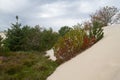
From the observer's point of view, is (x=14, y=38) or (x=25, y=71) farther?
(x=14, y=38)

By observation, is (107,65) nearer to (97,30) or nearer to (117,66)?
(117,66)

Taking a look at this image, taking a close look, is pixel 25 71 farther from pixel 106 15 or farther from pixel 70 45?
pixel 106 15

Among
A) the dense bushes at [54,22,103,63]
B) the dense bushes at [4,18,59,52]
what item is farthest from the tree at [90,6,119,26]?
the dense bushes at [54,22,103,63]

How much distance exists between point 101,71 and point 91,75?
0.51m

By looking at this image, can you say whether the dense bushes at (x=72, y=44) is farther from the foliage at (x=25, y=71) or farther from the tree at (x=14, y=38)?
the tree at (x=14, y=38)

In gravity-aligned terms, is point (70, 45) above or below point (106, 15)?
below

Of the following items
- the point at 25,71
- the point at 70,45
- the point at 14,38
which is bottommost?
the point at 25,71

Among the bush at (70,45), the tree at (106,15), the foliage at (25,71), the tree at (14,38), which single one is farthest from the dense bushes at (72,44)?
the tree at (106,15)

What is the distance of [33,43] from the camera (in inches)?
1623

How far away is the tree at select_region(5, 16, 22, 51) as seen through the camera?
128 ft

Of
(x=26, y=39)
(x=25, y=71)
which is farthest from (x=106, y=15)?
(x=25, y=71)

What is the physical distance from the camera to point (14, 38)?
3891 cm

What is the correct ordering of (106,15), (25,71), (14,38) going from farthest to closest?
(106,15) → (14,38) → (25,71)

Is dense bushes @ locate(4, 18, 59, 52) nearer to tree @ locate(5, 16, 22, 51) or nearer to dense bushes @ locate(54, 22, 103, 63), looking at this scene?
tree @ locate(5, 16, 22, 51)
